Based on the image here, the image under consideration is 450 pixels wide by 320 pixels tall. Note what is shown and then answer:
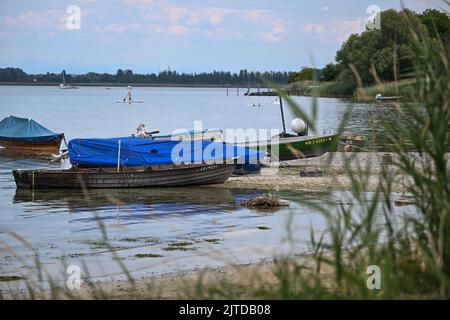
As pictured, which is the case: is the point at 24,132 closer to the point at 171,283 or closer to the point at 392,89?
the point at 171,283

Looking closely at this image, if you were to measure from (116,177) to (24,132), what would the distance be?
73.8 feet

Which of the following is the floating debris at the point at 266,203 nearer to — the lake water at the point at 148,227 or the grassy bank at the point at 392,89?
the lake water at the point at 148,227

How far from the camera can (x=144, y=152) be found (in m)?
31.0

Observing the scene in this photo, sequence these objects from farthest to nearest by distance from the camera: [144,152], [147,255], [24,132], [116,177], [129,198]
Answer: [24,132] < [144,152] < [116,177] < [129,198] < [147,255]

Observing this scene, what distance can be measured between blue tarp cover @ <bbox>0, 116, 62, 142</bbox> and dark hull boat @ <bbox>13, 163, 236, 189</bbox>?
19346mm

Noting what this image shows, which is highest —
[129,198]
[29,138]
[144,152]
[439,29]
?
[439,29]

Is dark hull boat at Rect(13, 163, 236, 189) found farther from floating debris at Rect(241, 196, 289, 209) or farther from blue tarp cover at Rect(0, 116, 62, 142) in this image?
blue tarp cover at Rect(0, 116, 62, 142)

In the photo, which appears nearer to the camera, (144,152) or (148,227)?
(148,227)

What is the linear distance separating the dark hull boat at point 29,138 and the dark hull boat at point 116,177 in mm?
19079

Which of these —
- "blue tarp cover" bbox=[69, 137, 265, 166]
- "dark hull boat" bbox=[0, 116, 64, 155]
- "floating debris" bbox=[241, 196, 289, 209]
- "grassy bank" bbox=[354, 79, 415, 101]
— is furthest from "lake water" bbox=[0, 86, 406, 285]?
"dark hull boat" bbox=[0, 116, 64, 155]

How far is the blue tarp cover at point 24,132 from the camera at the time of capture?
4969 cm

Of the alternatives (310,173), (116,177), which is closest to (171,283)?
(116,177)

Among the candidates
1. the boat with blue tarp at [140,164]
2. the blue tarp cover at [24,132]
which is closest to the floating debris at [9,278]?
the boat with blue tarp at [140,164]
